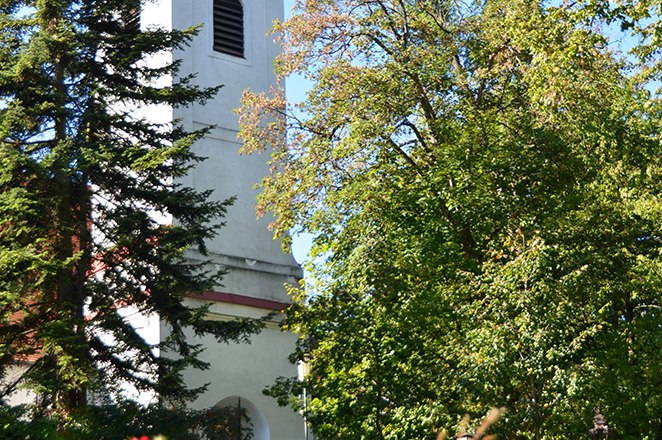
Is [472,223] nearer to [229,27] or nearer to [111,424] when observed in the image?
[111,424]

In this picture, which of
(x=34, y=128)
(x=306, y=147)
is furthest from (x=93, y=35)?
(x=306, y=147)

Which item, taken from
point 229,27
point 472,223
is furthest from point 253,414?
point 229,27

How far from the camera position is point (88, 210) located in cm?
1834

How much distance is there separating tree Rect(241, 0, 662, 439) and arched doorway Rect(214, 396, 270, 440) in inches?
216

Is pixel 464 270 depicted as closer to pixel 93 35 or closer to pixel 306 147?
pixel 306 147

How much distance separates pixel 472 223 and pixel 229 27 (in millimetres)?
11680

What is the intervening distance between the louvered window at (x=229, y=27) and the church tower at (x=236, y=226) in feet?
0.09

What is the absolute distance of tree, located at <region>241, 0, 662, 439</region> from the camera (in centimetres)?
1719

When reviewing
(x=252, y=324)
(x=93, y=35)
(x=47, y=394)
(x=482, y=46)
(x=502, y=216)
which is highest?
(x=482, y=46)

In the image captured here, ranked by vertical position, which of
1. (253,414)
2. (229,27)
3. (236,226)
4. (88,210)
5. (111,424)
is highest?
(229,27)

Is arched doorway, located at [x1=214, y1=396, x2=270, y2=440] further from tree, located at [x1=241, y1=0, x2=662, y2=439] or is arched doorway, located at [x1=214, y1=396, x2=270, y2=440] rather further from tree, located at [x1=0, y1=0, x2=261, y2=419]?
tree, located at [x1=0, y1=0, x2=261, y2=419]

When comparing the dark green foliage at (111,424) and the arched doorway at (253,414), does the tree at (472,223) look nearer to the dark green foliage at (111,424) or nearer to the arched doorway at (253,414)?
the dark green foliage at (111,424)

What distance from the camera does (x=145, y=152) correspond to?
715 inches

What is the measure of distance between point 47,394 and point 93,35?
20.6 feet
